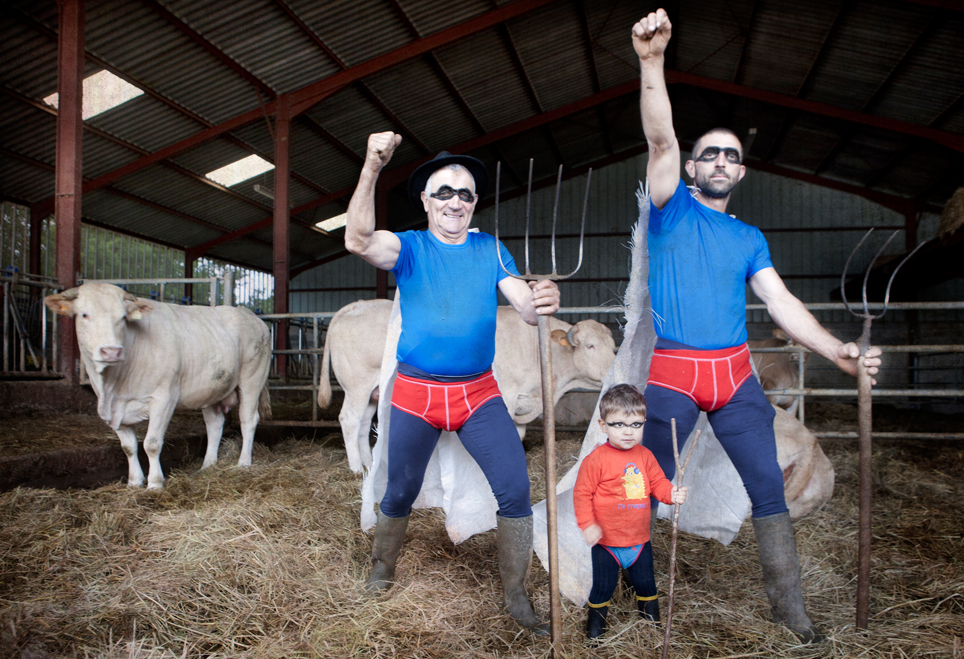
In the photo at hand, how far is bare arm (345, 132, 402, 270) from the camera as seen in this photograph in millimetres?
2281

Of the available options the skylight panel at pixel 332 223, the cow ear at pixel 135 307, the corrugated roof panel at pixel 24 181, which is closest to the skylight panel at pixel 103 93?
the corrugated roof panel at pixel 24 181

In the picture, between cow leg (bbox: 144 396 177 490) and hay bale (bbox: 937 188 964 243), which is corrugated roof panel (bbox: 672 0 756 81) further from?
cow leg (bbox: 144 396 177 490)

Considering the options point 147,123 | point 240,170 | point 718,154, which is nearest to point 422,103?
point 240,170

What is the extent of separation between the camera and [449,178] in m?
2.71

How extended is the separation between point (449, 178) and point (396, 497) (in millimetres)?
1371

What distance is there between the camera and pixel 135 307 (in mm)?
4547

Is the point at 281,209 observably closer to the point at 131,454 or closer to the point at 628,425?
the point at 131,454

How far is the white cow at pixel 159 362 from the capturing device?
4.36 meters

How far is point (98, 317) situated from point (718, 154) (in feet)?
13.1

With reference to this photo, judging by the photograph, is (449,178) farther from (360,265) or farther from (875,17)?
(360,265)

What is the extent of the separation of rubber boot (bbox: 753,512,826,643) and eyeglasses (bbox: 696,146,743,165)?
57.4 inches

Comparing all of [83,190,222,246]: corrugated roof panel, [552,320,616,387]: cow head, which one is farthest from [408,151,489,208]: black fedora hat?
[83,190,222,246]: corrugated roof panel

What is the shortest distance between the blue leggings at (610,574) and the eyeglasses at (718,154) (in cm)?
160

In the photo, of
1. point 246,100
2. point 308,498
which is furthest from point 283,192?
point 308,498
